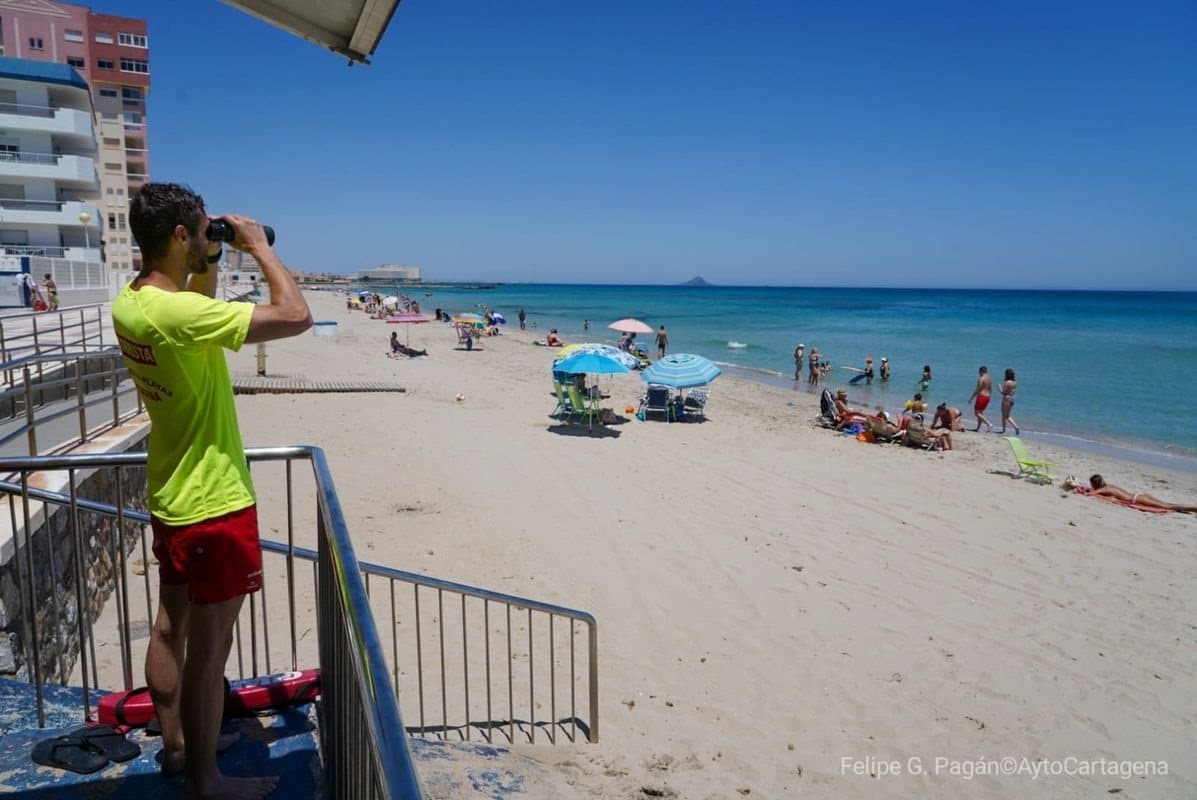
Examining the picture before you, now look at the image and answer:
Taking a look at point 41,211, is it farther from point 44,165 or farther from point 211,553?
point 211,553

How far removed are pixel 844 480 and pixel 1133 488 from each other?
224 inches

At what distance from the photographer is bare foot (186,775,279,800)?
2217mm

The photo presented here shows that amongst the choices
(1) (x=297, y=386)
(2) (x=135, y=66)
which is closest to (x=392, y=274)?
(2) (x=135, y=66)

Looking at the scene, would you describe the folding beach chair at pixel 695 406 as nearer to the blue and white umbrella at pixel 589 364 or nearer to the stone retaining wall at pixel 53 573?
the blue and white umbrella at pixel 589 364

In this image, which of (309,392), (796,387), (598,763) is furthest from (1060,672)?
(796,387)

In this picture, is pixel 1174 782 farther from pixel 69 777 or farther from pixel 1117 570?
pixel 69 777

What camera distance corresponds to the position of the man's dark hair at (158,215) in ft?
6.79

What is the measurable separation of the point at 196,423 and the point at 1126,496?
1312 centimetres

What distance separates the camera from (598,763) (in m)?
4.47

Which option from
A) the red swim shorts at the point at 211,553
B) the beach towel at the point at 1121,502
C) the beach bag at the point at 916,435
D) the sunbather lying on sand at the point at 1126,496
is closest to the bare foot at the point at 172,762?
the red swim shorts at the point at 211,553

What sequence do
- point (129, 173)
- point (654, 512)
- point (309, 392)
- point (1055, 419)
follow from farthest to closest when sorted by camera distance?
point (129, 173) → point (1055, 419) → point (309, 392) → point (654, 512)

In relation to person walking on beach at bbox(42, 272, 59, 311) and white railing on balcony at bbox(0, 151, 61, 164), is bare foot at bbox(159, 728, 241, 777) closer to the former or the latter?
person walking on beach at bbox(42, 272, 59, 311)

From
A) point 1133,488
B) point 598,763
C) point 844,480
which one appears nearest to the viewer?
point 598,763

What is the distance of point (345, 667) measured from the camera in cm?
168
